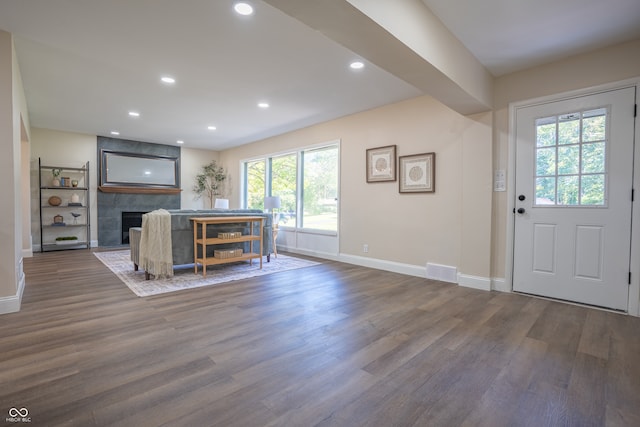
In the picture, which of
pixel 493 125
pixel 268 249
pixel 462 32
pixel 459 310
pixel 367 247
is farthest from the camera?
pixel 268 249

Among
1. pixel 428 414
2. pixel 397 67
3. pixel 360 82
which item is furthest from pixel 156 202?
pixel 428 414

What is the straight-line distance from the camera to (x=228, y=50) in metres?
3.02

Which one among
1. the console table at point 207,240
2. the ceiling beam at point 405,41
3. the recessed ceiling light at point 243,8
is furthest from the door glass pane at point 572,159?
the console table at point 207,240

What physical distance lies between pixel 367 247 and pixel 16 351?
13.2ft

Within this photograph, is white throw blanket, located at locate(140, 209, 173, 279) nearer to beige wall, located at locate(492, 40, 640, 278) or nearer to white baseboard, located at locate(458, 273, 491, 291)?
white baseboard, located at locate(458, 273, 491, 291)

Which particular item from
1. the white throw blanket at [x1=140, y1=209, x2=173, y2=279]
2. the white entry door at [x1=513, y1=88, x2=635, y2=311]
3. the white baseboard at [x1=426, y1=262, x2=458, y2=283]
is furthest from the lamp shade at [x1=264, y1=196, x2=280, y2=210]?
the white entry door at [x1=513, y1=88, x2=635, y2=311]

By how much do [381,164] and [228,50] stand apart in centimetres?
266

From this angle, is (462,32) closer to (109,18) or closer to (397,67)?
(397,67)

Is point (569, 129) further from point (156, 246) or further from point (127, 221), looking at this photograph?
point (127, 221)

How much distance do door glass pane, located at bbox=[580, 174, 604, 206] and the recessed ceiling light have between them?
3.51 meters

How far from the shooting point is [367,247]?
4871mm

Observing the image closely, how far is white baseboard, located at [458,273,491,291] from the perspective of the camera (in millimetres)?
3551

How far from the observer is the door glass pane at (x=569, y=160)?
10.0ft

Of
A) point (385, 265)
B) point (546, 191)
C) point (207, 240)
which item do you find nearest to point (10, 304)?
point (207, 240)
